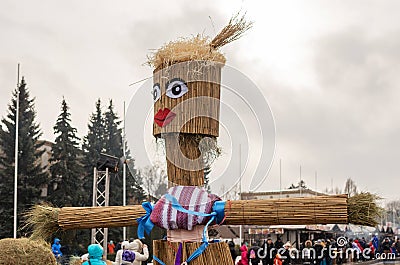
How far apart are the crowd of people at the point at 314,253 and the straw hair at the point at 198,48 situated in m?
11.3

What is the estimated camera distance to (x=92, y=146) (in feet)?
107

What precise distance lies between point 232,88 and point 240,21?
656mm

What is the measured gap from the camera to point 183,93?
14.3ft

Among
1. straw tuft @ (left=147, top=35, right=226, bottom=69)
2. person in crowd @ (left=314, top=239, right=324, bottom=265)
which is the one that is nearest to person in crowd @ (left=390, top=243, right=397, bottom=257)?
person in crowd @ (left=314, top=239, right=324, bottom=265)

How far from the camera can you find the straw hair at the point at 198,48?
14.2 feet

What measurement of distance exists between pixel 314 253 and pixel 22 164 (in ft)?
50.6

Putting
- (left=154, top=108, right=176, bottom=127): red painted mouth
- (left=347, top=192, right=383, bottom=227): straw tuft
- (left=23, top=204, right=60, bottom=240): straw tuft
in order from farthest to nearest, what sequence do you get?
(left=23, top=204, right=60, bottom=240): straw tuft < (left=154, top=108, right=176, bottom=127): red painted mouth < (left=347, top=192, right=383, bottom=227): straw tuft

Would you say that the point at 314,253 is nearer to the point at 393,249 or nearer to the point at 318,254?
the point at 318,254

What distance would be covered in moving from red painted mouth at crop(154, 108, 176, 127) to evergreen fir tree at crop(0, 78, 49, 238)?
22.6 metres

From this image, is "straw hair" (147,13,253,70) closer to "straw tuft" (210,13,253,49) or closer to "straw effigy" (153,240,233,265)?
"straw tuft" (210,13,253,49)

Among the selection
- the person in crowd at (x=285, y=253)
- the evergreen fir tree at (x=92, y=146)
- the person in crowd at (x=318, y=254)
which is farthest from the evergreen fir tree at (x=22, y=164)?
the person in crowd at (x=318, y=254)

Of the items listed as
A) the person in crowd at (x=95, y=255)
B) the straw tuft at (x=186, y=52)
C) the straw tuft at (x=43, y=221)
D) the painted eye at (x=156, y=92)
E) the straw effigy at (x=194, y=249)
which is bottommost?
the person in crowd at (x=95, y=255)

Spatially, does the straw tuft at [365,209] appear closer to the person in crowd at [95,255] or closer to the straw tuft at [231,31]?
the straw tuft at [231,31]

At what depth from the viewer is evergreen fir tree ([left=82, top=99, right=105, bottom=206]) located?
30.7m
